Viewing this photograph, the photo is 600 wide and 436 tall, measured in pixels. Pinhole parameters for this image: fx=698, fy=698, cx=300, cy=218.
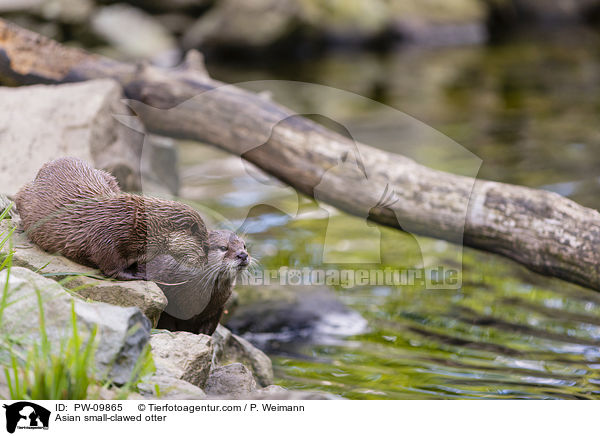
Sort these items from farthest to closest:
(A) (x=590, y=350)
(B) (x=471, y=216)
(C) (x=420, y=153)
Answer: (C) (x=420, y=153), (B) (x=471, y=216), (A) (x=590, y=350)

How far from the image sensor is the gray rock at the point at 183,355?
A: 99.2 inches

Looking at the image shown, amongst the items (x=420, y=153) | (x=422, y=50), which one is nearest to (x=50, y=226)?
(x=420, y=153)

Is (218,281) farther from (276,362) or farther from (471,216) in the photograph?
(471,216)

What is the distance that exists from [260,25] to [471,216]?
425 inches

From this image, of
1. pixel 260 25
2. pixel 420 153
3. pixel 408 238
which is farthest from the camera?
pixel 260 25

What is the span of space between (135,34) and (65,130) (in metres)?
9.70

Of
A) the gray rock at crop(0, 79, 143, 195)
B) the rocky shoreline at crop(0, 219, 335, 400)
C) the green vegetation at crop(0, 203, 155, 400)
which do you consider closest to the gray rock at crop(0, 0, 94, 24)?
the gray rock at crop(0, 79, 143, 195)

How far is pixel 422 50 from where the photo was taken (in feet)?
49.8

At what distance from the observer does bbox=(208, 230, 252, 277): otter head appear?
2805mm

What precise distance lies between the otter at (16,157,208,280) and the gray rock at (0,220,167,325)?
0.13 feet

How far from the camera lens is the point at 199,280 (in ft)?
9.22

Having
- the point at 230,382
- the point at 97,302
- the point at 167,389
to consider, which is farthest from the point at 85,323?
the point at 230,382

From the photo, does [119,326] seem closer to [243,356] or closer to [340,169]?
[243,356]
